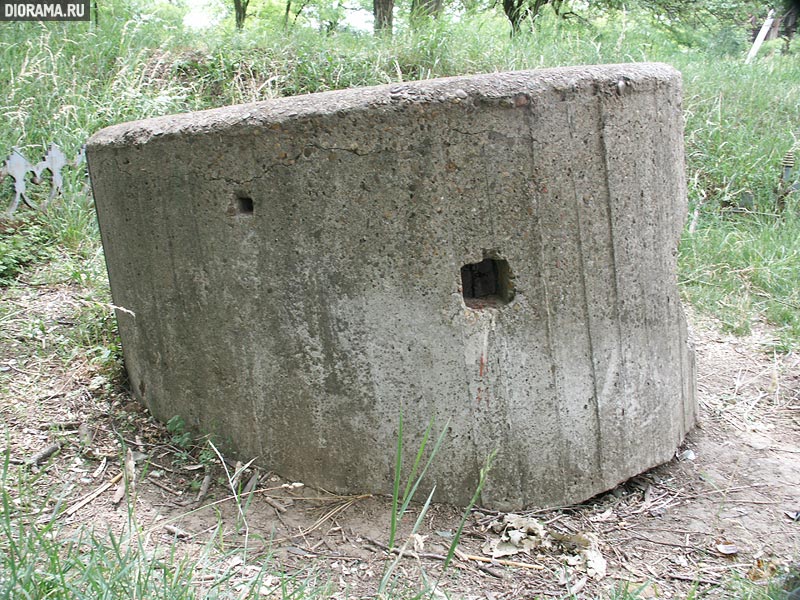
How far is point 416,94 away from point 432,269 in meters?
0.47

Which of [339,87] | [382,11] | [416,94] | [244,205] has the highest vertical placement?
[382,11]

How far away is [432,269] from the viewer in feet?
6.62

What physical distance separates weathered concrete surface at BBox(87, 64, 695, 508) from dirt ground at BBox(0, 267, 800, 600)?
4.4 inches

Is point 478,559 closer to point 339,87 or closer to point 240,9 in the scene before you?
point 339,87

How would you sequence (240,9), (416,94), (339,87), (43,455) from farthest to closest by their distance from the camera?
(240,9)
(339,87)
(43,455)
(416,94)

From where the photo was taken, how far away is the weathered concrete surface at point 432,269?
1.97 metres

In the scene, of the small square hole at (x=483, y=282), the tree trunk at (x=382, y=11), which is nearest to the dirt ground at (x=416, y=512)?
the small square hole at (x=483, y=282)

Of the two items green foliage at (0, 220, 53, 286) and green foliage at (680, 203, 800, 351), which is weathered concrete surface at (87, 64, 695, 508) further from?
green foliage at (680, 203, 800, 351)

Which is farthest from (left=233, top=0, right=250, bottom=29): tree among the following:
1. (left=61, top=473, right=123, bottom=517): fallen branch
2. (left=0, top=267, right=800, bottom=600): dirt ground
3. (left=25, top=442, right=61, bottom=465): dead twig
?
(left=61, top=473, right=123, bottom=517): fallen branch

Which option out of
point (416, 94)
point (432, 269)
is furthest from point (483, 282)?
point (416, 94)

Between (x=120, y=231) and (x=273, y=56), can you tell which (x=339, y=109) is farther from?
(x=273, y=56)

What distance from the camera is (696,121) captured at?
604cm

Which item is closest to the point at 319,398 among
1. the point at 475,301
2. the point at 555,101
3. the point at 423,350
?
the point at 423,350

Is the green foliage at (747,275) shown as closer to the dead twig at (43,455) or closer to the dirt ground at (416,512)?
the dirt ground at (416,512)
